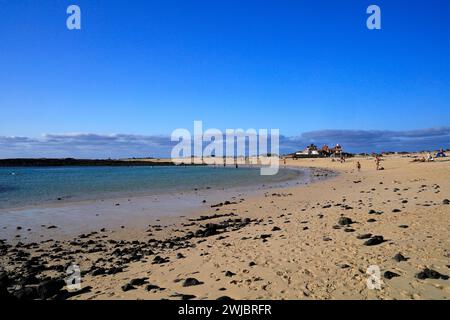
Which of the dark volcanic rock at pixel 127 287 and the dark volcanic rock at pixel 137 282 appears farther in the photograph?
the dark volcanic rock at pixel 137 282

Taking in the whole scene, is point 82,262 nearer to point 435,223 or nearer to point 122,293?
point 122,293

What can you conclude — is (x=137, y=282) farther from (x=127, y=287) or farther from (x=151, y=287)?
(x=151, y=287)

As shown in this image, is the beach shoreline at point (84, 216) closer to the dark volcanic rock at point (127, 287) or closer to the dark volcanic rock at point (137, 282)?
the dark volcanic rock at point (137, 282)

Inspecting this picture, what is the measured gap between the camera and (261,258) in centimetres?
886

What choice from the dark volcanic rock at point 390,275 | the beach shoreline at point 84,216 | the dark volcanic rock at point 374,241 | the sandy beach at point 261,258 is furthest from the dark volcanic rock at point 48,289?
the dark volcanic rock at point 374,241

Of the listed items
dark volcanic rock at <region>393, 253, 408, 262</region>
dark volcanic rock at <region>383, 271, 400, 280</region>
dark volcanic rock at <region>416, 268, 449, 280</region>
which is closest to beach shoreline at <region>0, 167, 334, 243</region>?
dark volcanic rock at <region>393, 253, 408, 262</region>

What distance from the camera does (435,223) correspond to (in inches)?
442

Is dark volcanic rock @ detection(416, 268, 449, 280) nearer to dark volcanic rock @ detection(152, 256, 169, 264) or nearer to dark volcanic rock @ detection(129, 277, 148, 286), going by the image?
dark volcanic rock @ detection(129, 277, 148, 286)

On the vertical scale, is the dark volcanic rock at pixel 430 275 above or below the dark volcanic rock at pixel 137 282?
above

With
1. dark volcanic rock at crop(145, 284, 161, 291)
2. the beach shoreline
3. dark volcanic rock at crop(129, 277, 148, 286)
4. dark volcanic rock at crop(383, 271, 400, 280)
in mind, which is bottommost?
the beach shoreline

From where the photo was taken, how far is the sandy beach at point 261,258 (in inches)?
264

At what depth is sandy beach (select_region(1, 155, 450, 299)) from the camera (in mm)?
6699
